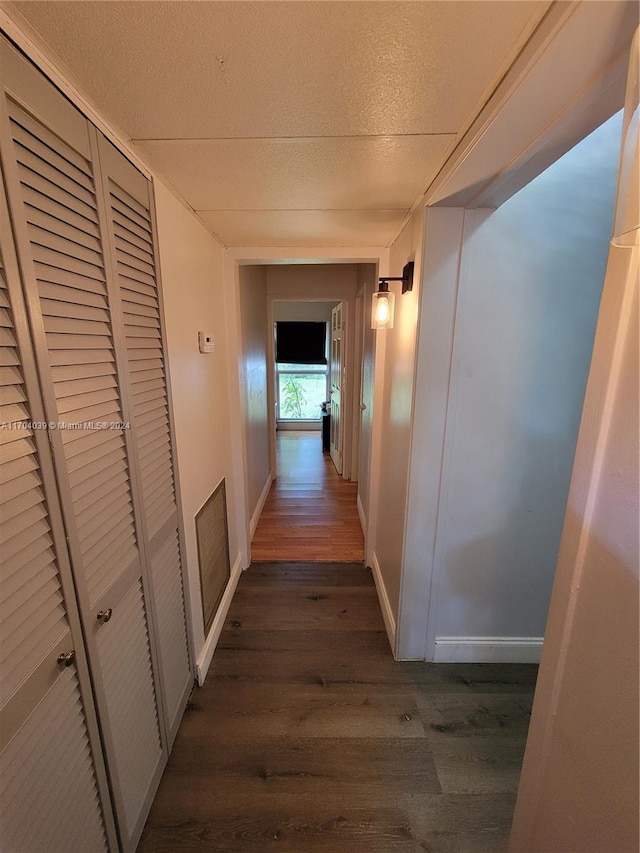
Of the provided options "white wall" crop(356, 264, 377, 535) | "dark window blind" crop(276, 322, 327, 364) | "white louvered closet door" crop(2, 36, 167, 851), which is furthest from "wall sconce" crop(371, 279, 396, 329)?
"dark window blind" crop(276, 322, 327, 364)

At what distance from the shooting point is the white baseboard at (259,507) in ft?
9.72

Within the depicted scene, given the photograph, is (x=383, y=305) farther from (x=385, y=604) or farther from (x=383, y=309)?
(x=385, y=604)

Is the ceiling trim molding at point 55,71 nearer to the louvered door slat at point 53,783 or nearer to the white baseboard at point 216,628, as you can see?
the louvered door slat at point 53,783

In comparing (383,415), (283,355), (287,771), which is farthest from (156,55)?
(283,355)

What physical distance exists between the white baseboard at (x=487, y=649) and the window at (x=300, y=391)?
5232 millimetres

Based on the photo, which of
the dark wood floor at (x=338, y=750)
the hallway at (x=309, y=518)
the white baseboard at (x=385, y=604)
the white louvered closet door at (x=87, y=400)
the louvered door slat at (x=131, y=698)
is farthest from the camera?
the hallway at (x=309, y=518)

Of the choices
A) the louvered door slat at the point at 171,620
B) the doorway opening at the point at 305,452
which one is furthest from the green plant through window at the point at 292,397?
the louvered door slat at the point at 171,620

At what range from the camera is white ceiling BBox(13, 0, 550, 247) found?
2.00 feet

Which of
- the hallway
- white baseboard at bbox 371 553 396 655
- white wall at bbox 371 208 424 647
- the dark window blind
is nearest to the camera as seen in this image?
white wall at bbox 371 208 424 647

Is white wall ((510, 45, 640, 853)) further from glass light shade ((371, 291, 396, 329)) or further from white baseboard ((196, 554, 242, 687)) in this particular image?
white baseboard ((196, 554, 242, 687))

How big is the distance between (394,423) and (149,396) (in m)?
1.28

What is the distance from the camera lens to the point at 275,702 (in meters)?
1.59

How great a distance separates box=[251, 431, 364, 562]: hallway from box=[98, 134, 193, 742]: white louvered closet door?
133 cm

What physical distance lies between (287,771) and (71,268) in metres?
1.88
